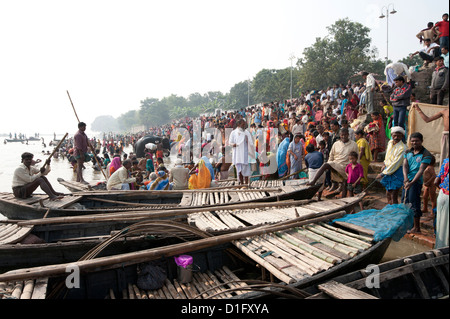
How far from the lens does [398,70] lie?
9789 mm

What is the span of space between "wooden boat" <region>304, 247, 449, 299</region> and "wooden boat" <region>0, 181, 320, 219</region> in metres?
3.04

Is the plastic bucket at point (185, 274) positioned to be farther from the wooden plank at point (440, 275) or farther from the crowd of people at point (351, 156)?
the crowd of people at point (351, 156)

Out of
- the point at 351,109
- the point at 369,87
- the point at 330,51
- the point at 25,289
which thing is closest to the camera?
the point at 25,289

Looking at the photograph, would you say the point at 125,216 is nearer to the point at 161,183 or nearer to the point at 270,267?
the point at 161,183

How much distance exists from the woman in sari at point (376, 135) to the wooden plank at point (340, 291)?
6537 millimetres

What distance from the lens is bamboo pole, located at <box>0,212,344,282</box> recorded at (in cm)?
348

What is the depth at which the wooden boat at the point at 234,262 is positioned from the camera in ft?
11.6

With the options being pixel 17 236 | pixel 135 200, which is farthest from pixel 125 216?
pixel 135 200

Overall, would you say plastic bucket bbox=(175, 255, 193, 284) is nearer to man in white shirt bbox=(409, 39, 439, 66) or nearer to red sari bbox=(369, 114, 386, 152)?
red sari bbox=(369, 114, 386, 152)

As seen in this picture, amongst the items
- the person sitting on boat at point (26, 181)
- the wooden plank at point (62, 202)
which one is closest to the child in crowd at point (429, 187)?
the wooden plank at point (62, 202)

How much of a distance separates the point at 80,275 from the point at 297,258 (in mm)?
2711

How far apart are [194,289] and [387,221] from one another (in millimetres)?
2952

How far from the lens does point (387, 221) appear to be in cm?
454

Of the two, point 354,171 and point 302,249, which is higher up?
point 354,171
